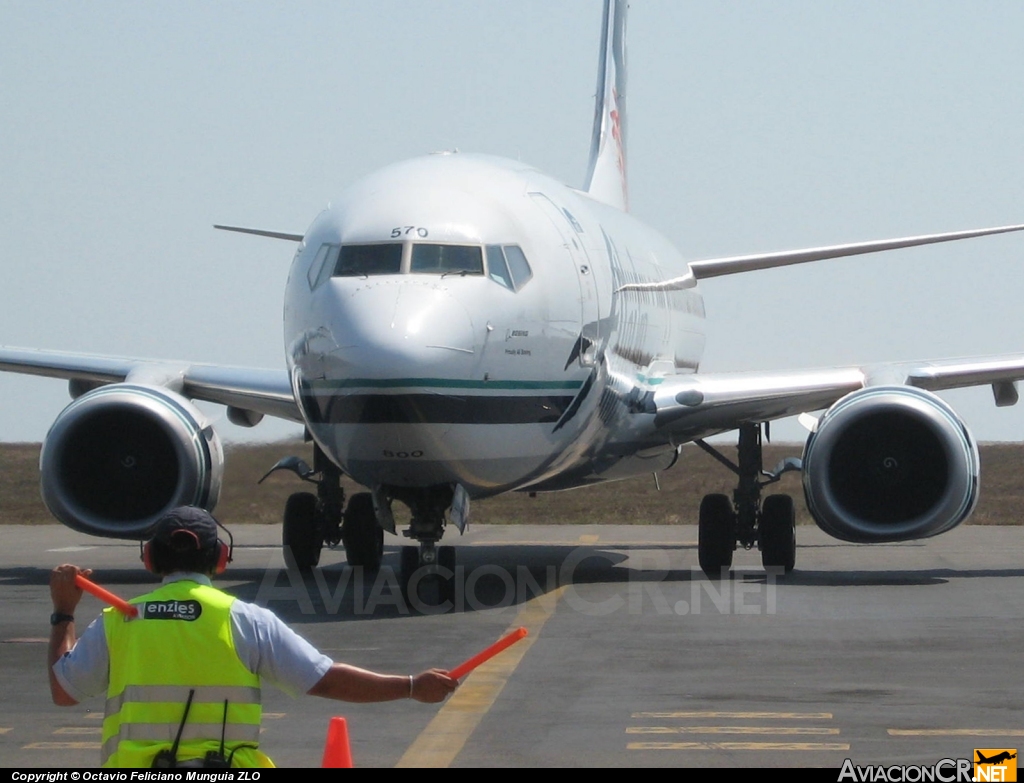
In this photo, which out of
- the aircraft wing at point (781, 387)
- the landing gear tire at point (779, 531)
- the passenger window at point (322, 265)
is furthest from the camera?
the landing gear tire at point (779, 531)

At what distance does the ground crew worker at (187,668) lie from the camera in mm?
4801

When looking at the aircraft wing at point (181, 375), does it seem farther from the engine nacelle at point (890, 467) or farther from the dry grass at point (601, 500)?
the engine nacelle at point (890, 467)

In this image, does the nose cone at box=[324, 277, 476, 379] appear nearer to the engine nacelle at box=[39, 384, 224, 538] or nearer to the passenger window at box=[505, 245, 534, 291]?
the passenger window at box=[505, 245, 534, 291]

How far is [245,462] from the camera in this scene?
61.0 ft

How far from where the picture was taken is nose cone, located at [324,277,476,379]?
12.6 m

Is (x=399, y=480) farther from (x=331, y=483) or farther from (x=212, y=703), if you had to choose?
(x=212, y=703)

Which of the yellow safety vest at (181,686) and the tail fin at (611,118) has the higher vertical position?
the tail fin at (611,118)

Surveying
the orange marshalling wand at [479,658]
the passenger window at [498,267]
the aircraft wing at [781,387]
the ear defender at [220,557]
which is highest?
the passenger window at [498,267]

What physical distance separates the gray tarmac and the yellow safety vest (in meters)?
2.65

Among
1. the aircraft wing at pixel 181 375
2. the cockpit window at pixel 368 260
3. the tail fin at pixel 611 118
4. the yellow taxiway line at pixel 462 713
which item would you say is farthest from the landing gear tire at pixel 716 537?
the tail fin at pixel 611 118

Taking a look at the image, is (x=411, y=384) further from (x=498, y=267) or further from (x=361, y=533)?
(x=361, y=533)

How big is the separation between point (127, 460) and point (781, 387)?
6217mm

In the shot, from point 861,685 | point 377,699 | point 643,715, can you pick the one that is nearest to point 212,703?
point 377,699

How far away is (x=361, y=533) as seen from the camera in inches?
714
